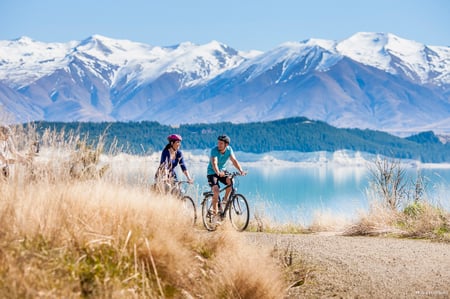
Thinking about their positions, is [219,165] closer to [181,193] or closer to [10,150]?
[181,193]

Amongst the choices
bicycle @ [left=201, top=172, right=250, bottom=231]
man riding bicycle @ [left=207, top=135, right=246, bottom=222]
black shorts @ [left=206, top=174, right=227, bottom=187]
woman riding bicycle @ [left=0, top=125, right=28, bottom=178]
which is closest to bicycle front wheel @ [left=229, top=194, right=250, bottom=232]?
bicycle @ [left=201, top=172, right=250, bottom=231]

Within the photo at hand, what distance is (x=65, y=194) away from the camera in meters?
6.82

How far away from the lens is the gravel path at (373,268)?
6.96 metres

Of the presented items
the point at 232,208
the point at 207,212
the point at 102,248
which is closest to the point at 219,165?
the point at 232,208

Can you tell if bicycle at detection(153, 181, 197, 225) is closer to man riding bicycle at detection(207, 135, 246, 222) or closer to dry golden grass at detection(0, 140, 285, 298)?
man riding bicycle at detection(207, 135, 246, 222)

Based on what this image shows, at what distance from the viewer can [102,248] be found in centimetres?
620

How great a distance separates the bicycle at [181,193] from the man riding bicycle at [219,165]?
1.56 feet

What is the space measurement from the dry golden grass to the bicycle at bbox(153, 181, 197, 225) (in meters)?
1.36

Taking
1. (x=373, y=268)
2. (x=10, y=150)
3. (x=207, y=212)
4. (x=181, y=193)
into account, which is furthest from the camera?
(x=207, y=212)

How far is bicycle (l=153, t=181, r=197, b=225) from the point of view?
30.9 ft

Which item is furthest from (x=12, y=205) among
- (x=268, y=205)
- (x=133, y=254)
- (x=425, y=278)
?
(x=268, y=205)

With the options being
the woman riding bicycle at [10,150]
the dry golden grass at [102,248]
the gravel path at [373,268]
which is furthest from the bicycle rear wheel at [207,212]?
the woman riding bicycle at [10,150]

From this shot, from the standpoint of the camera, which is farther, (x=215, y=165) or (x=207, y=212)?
(x=207, y=212)

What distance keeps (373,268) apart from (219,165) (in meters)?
4.73
